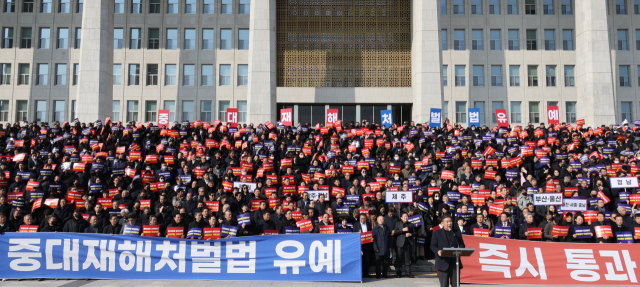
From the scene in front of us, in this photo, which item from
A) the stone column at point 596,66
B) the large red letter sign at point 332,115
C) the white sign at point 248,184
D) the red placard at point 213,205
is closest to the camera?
the red placard at point 213,205

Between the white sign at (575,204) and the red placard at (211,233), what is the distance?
391 inches

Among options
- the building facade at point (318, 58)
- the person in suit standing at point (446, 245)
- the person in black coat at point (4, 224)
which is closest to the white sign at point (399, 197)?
the person in suit standing at point (446, 245)

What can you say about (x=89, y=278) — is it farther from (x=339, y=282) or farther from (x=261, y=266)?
(x=339, y=282)

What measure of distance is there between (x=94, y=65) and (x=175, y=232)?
92.0 feet

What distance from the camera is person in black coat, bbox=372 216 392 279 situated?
12672 millimetres

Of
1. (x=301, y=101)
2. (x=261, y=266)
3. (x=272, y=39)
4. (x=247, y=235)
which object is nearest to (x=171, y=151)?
(x=247, y=235)

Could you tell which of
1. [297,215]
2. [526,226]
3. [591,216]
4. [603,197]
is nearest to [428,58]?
[603,197]

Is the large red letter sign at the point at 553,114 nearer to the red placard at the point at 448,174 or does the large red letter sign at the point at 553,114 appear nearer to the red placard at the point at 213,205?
the red placard at the point at 448,174

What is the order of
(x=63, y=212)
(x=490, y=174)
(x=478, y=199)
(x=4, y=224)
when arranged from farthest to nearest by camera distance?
(x=490, y=174)
(x=478, y=199)
(x=63, y=212)
(x=4, y=224)

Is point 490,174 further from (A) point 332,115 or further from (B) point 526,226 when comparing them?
(A) point 332,115

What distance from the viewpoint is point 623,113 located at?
42.6 m

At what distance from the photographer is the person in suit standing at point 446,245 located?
1016 cm

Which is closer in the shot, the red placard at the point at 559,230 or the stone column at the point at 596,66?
the red placard at the point at 559,230

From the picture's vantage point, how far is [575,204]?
14461mm
